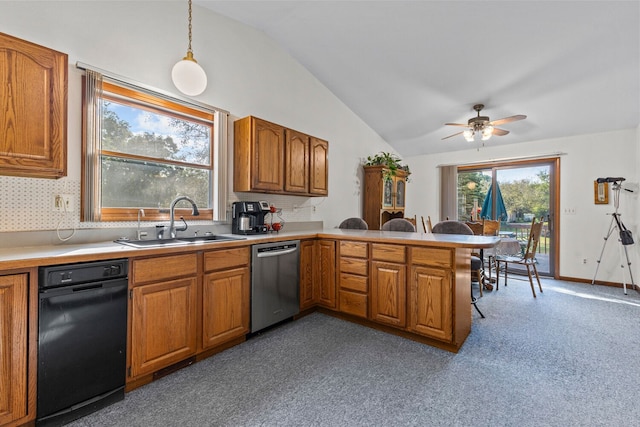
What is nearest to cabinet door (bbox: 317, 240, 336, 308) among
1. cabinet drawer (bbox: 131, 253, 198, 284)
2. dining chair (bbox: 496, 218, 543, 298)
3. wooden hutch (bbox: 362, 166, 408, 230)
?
cabinet drawer (bbox: 131, 253, 198, 284)

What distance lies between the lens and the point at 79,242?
211cm

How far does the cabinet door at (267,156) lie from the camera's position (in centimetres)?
304

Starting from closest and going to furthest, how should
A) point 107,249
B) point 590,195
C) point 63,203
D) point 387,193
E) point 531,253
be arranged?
point 107,249, point 63,203, point 531,253, point 590,195, point 387,193

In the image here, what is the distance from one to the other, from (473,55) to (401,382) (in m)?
3.35

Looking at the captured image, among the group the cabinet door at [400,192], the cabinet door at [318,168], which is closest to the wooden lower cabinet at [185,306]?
the cabinet door at [318,168]

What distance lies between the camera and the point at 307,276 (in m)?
3.06

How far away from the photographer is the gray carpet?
1585 millimetres

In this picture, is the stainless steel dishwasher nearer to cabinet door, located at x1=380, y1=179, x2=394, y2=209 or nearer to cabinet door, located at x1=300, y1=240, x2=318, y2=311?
cabinet door, located at x1=300, y1=240, x2=318, y2=311

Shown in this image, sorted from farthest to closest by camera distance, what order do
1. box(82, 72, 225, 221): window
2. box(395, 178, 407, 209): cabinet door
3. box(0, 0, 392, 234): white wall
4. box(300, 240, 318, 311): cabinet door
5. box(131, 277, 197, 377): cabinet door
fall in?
box(395, 178, 407, 209): cabinet door
box(300, 240, 318, 311): cabinet door
box(82, 72, 225, 221): window
box(0, 0, 392, 234): white wall
box(131, 277, 197, 377): cabinet door

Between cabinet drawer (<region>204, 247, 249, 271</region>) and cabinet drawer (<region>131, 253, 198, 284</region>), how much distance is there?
0.10 metres

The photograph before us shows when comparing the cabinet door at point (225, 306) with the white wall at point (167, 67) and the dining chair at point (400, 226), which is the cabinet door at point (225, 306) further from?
the dining chair at point (400, 226)

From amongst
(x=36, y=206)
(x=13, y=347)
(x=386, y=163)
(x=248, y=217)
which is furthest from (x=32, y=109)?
(x=386, y=163)

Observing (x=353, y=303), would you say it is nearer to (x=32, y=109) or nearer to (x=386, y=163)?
(x=32, y=109)

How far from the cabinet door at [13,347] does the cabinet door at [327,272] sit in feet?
7.50
